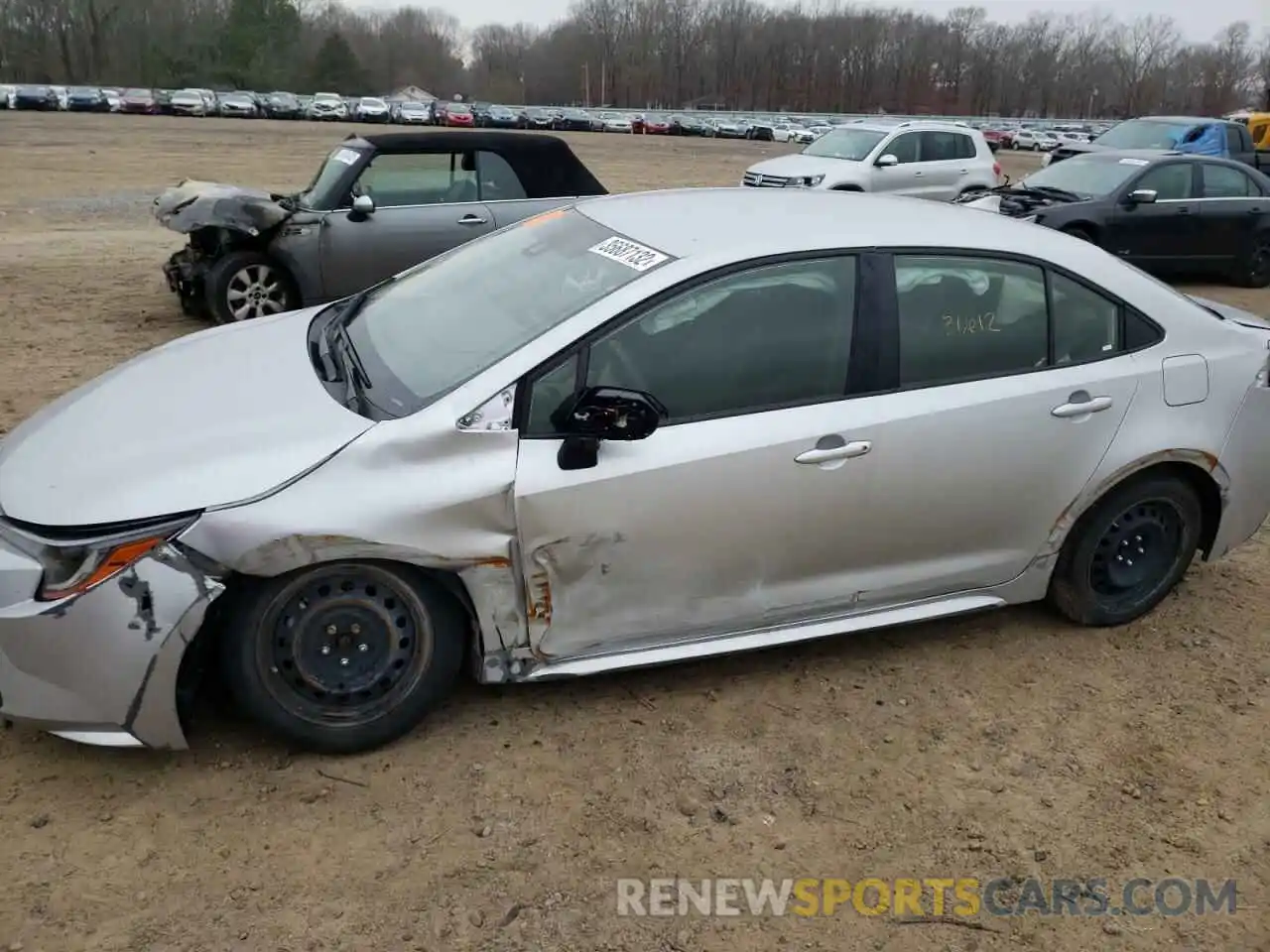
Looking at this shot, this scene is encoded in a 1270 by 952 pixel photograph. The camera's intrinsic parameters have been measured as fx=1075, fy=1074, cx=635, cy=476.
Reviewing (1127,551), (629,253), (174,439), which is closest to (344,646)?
(174,439)

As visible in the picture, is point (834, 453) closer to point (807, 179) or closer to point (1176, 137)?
point (807, 179)

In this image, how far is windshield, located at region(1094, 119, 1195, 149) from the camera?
15.1m

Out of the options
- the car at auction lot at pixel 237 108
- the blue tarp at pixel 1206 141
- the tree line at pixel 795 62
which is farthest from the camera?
the tree line at pixel 795 62

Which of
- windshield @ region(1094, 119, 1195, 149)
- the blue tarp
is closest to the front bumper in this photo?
windshield @ region(1094, 119, 1195, 149)

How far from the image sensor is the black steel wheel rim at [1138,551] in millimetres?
4082

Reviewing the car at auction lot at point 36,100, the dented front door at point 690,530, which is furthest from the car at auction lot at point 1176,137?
the car at auction lot at point 36,100

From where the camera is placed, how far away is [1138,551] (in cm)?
415

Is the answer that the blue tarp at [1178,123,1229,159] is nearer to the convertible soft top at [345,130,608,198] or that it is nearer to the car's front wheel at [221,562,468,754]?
the convertible soft top at [345,130,608,198]

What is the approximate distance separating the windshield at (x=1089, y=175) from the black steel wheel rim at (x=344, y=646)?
1045 centimetres

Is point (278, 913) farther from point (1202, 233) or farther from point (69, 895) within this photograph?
point (1202, 233)

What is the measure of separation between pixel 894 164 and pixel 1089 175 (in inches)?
153

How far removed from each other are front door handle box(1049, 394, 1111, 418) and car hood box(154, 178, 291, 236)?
635 cm

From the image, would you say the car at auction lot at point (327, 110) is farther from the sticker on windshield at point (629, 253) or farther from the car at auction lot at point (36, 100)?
the sticker on windshield at point (629, 253)

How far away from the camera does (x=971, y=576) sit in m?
3.84
